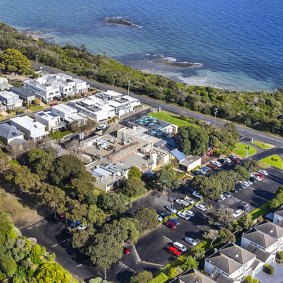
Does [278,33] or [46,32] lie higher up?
[278,33]

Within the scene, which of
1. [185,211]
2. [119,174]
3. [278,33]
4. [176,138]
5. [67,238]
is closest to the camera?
[67,238]

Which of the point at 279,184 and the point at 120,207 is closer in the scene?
the point at 120,207

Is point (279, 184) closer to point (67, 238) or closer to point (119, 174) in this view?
point (119, 174)

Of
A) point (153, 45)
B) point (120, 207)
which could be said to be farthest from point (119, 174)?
point (153, 45)

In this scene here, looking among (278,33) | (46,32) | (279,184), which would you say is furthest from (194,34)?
(279,184)

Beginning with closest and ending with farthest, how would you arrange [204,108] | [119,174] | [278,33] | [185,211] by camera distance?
[185,211]
[119,174]
[204,108]
[278,33]

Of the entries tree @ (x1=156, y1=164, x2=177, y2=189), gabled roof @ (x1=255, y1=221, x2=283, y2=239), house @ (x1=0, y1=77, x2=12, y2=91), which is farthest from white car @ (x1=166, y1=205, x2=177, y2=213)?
house @ (x1=0, y1=77, x2=12, y2=91)

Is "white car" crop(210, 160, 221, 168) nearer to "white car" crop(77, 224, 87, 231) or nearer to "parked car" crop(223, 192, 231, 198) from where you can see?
"parked car" crop(223, 192, 231, 198)
